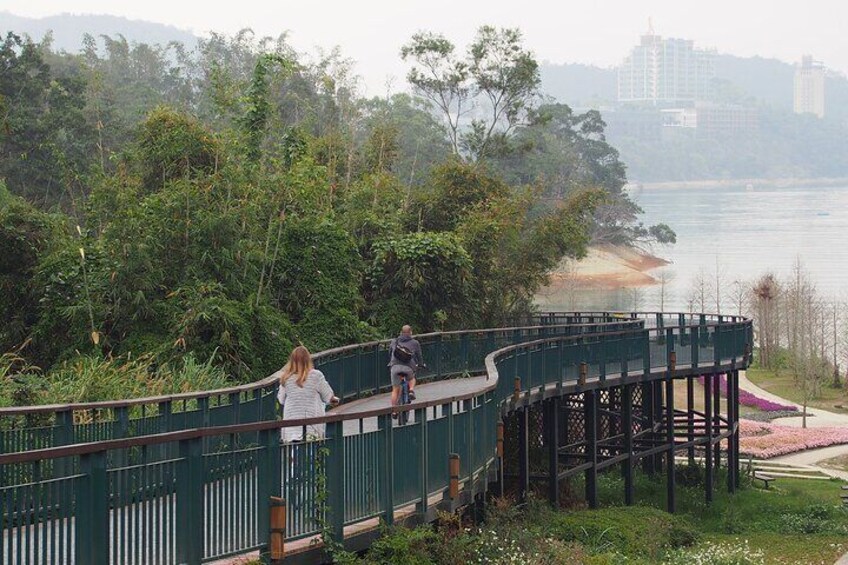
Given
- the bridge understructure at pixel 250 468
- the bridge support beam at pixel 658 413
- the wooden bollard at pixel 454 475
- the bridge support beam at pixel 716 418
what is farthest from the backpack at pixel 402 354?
the bridge support beam at pixel 716 418

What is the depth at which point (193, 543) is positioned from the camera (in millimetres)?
9539

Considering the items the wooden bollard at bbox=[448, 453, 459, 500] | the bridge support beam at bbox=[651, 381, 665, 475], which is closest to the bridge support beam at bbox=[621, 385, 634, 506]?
the bridge support beam at bbox=[651, 381, 665, 475]

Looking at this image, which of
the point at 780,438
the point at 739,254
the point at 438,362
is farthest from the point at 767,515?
the point at 739,254

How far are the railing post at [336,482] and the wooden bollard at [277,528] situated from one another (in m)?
0.77

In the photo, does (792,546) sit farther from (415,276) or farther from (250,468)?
(250,468)

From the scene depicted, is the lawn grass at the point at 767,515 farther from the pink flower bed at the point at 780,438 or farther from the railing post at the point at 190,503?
the railing post at the point at 190,503

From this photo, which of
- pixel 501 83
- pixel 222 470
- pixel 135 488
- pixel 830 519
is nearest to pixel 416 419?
pixel 222 470

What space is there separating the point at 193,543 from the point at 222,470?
605 millimetres

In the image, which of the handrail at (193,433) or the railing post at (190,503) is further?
the railing post at (190,503)

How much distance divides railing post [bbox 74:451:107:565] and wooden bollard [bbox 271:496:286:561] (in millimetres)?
1678

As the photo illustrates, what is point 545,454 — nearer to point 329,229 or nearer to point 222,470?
point 329,229

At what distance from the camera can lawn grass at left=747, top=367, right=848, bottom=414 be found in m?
59.1

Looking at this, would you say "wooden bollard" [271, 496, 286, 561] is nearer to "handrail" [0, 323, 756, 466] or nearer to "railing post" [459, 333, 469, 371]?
"handrail" [0, 323, 756, 466]

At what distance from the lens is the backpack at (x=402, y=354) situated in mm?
19234
